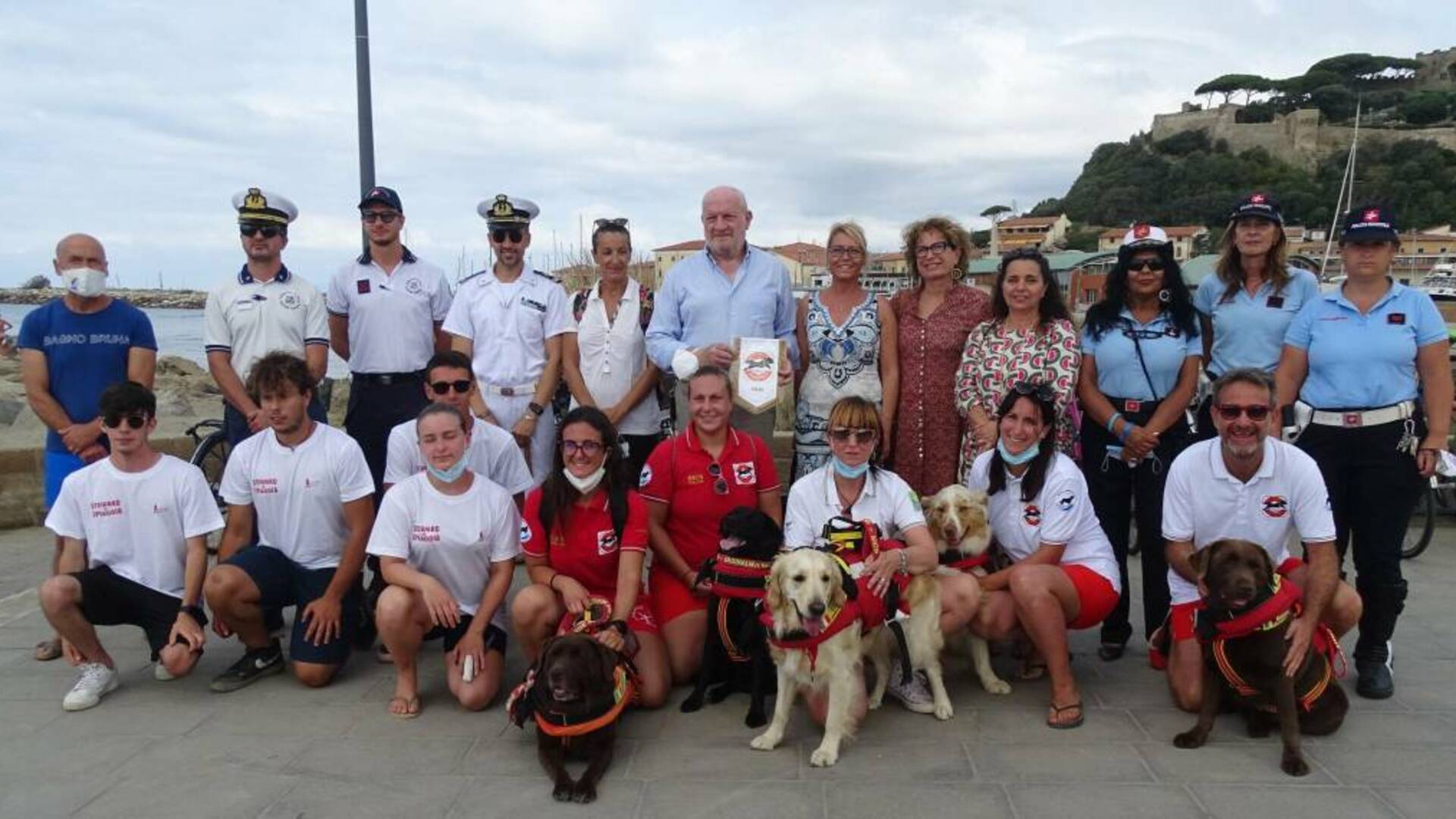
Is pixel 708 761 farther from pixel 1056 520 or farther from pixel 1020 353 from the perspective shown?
pixel 1020 353

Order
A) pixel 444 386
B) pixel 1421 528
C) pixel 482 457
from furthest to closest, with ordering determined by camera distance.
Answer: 1. pixel 1421 528
2. pixel 482 457
3. pixel 444 386

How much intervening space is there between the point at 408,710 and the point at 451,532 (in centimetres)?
80

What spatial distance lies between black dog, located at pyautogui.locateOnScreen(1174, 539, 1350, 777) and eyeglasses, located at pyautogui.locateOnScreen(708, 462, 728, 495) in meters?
2.06

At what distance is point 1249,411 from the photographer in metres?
3.75

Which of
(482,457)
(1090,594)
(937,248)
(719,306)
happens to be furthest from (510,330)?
(1090,594)

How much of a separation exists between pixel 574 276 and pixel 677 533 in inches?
503

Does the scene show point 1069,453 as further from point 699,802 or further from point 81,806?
point 81,806

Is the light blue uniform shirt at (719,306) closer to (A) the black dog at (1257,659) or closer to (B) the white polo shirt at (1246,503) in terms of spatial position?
(B) the white polo shirt at (1246,503)

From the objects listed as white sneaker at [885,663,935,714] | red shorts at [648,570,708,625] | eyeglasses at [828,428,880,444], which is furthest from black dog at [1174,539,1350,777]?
red shorts at [648,570,708,625]

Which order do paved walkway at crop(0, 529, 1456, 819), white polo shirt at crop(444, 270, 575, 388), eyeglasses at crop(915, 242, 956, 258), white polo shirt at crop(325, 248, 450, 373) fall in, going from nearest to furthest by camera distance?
paved walkway at crop(0, 529, 1456, 819) < eyeglasses at crop(915, 242, 956, 258) < white polo shirt at crop(444, 270, 575, 388) < white polo shirt at crop(325, 248, 450, 373)

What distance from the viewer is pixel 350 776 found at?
11.3ft

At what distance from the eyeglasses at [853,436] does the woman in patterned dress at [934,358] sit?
92 centimetres

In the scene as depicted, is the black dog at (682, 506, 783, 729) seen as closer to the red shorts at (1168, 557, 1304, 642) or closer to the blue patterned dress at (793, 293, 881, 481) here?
the blue patterned dress at (793, 293, 881, 481)

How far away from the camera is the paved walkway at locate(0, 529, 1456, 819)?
3188 mm
